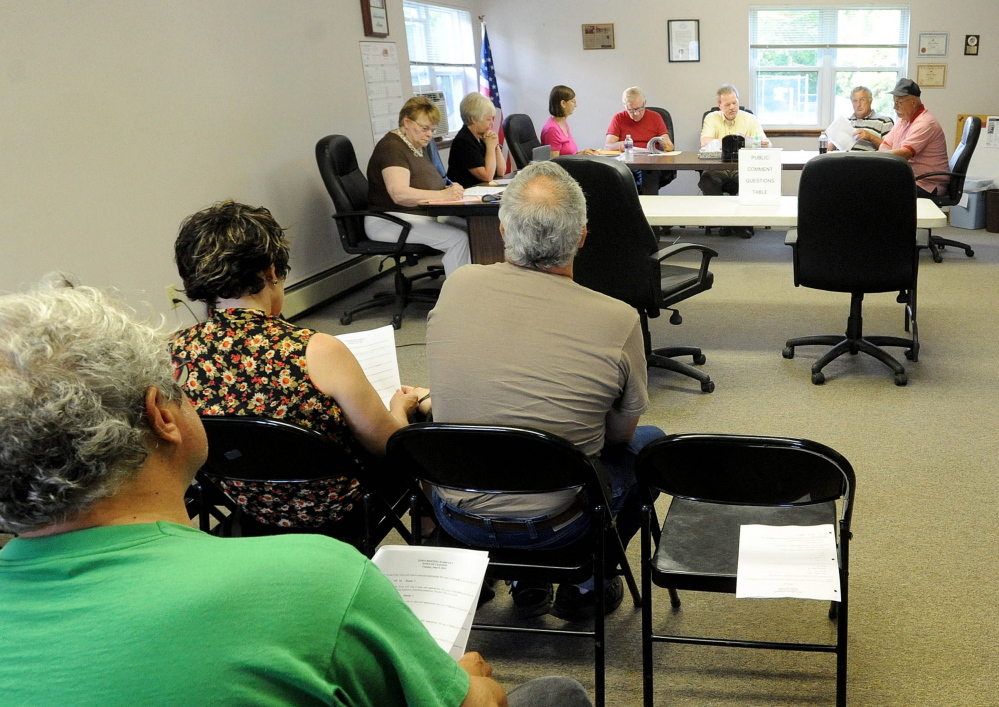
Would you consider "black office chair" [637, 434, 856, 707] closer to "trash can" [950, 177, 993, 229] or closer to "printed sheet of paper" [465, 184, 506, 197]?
"printed sheet of paper" [465, 184, 506, 197]

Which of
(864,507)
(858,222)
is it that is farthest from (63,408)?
(858,222)

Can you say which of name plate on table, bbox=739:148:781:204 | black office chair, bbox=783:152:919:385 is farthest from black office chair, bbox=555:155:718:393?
name plate on table, bbox=739:148:781:204

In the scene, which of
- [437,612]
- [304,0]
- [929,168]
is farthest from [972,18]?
[437,612]

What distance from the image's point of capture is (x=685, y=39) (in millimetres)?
7559

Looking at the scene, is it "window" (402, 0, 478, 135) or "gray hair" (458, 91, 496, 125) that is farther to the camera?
"window" (402, 0, 478, 135)

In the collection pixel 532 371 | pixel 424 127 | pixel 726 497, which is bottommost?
pixel 726 497

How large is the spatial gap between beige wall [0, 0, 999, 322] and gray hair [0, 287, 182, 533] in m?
2.07

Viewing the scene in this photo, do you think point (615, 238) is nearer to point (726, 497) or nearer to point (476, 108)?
point (726, 497)

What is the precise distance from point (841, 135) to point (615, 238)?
125 inches

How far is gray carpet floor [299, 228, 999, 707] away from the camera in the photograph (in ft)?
Answer: 6.12

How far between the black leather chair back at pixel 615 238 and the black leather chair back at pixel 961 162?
9.69 feet

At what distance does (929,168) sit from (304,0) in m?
4.06

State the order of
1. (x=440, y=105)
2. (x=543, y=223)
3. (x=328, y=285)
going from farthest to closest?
(x=440, y=105)
(x=328, y=285)
(x=543, y=223)

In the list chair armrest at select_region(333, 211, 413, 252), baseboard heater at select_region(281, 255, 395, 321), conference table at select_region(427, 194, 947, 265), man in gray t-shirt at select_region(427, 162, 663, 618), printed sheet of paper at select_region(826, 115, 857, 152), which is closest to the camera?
man in gray t-shirt at select_region(427, 162, 663, 618)
